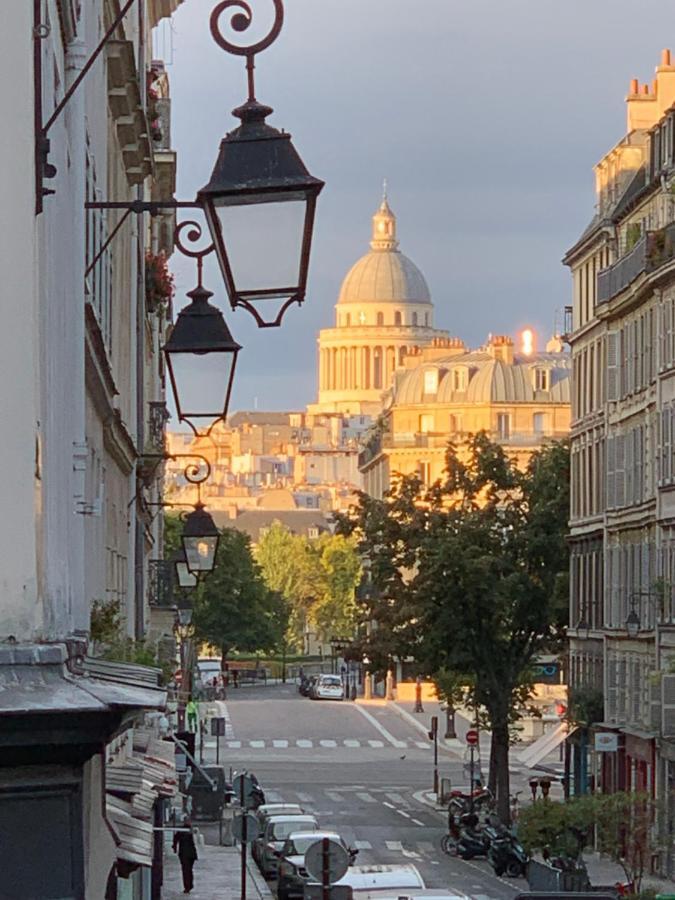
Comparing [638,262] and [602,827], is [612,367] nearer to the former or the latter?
[638,262]

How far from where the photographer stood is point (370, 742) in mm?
105500

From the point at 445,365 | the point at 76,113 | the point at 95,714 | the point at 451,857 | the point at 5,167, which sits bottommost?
the point at 451,857

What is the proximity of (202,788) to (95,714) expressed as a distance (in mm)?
59765

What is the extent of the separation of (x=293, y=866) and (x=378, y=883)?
1159cm

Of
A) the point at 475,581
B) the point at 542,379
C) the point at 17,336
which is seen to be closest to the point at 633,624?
the point at 475,581

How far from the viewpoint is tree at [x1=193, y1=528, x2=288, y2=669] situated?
163625 mm

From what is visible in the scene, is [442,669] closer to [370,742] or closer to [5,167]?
[370,742]

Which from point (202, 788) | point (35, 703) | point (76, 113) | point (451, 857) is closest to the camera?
point (35, 703)

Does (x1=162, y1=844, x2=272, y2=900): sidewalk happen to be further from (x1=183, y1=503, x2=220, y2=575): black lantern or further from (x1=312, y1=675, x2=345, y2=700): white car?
(x1=312, y1=675, x2=345, y2=700): white car

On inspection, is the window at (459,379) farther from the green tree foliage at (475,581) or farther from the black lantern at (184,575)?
the black lantern at (184,575)

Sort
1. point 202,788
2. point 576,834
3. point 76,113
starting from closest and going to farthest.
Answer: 1. point 76,113
2. point 576,834
3. point 202,788

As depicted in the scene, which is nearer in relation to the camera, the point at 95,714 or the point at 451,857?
the point at 95,714

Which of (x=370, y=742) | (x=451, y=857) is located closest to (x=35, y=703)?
(x=451, y=857)

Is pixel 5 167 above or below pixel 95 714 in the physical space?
above
